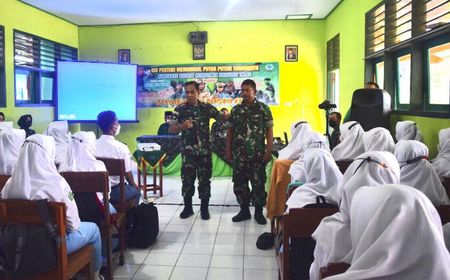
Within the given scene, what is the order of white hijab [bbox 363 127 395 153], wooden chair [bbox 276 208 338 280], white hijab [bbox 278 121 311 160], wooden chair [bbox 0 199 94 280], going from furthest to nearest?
white hijab [bbox 278 121 311 160] → white hijab [bbox 363 127 395 153] → wooden chair [bbox 0 199 94 280] → wooden chair [bbox 276 208 338 280]

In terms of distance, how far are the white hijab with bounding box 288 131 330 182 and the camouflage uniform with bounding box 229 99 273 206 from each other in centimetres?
68

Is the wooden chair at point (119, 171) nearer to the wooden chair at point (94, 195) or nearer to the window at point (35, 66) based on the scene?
the wooden chair at point (94, 195)

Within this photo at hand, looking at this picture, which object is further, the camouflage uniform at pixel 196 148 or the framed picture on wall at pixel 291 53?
the framed picture on wall at pixel 291 53

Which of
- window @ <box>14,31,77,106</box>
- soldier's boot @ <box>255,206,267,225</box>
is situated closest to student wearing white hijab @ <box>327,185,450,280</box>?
soldier's boot @ <box>255,206,267,225</box>

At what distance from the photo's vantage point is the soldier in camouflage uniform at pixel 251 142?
13.2 ft

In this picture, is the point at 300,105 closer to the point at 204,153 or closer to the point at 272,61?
the point at 272,61

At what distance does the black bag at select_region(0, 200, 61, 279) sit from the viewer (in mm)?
2000

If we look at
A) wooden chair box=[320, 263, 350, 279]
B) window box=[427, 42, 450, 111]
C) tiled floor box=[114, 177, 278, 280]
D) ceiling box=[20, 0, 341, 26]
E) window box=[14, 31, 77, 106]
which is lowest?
tiled floor box=[114, 177, 278, 280]

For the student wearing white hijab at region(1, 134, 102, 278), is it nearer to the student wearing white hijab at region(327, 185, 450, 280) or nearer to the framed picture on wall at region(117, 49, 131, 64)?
the student wearing white hijab at region(327, 185, 450, 280)

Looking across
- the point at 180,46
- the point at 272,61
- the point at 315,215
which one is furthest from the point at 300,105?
the point at 315,215

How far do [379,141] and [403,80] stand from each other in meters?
1.39

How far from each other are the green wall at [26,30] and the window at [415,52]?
16.0 ft

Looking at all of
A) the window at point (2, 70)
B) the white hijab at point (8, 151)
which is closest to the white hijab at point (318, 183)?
Answer: the white hijab at point (8, 151)

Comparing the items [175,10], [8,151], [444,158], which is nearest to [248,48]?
[175,10]
